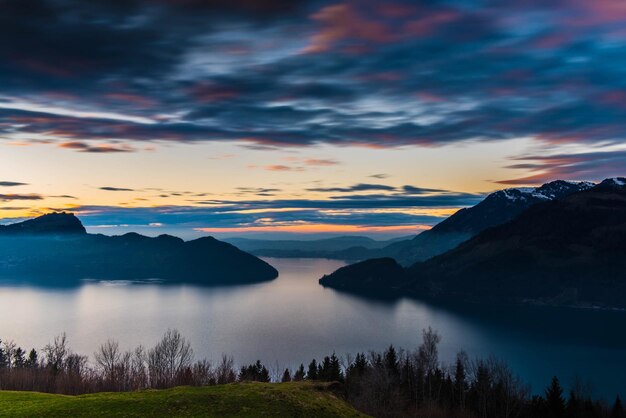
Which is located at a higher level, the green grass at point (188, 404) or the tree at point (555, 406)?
the green grass at point (188, 404)

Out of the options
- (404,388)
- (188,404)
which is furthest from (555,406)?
(188,404)

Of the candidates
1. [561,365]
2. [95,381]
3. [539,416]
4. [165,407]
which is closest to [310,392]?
[165,407]

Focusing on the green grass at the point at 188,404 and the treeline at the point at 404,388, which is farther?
the treeline at the point at 404,388

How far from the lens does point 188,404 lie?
39.3 metres

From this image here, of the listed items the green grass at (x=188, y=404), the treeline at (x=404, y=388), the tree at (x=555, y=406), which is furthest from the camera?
the treeline at (x=404, y=388)

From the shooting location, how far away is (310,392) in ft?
150

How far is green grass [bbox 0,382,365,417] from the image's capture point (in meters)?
37.8

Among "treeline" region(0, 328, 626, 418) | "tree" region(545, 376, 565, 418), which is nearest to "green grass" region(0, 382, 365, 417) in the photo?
"treeline" region(0, 328, 626, 418)

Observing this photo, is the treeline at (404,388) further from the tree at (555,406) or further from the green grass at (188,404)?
the green grass at (188,404)

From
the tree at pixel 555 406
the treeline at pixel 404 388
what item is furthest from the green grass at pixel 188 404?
the tree at pixel 555 406

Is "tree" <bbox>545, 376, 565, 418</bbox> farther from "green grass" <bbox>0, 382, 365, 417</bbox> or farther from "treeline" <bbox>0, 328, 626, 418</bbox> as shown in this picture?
"green grass" <bbox>0, 382, 365, 417</bbox>

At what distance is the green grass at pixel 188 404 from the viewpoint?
3784 centimetres

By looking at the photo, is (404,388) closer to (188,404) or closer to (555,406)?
(555,406)

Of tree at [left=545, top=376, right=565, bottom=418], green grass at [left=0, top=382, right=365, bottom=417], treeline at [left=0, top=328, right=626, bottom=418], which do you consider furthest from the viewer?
treeline at [left=0, top=328, right=626, bottom=418]
